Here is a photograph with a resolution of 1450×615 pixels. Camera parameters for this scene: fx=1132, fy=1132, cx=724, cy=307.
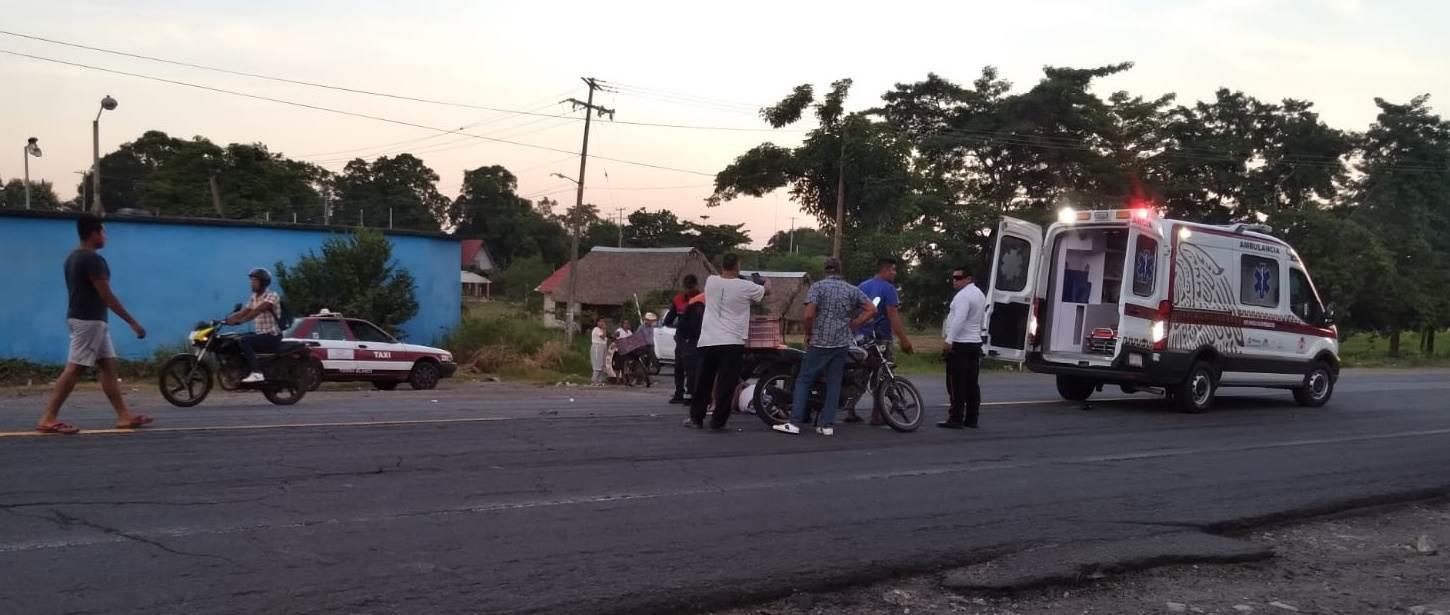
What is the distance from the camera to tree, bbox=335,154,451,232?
3091 inches

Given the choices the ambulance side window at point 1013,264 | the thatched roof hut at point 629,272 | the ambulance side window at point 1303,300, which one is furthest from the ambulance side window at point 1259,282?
the thatched roof hut at point 629,272

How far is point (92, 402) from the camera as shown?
13180 mm

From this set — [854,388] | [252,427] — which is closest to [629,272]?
[854,388]

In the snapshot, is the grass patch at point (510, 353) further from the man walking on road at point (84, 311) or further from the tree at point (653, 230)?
the tree at point (653, 230)

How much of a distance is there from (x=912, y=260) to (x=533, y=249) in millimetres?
56680

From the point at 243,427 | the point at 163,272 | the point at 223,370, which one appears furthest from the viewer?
the point at 163,272

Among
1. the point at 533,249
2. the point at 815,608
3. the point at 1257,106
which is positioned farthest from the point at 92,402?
the point at 533,249

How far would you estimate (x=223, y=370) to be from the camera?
12242mm

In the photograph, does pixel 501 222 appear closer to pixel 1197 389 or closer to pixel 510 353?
pixel 510 353

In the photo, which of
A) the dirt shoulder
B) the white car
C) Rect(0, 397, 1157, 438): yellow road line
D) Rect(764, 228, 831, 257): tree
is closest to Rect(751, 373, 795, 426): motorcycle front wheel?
Rect(0, 397, 1157, 438): yellow road line

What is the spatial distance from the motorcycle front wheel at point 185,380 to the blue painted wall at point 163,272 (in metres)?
12.4

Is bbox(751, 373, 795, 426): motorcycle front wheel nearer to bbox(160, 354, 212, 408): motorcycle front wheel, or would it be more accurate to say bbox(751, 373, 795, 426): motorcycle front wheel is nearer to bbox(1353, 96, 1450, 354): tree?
bbox(160, 354, 212, 408): motorcycle front wheel

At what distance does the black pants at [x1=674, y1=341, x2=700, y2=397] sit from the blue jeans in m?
2.24

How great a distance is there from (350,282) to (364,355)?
614 cm
